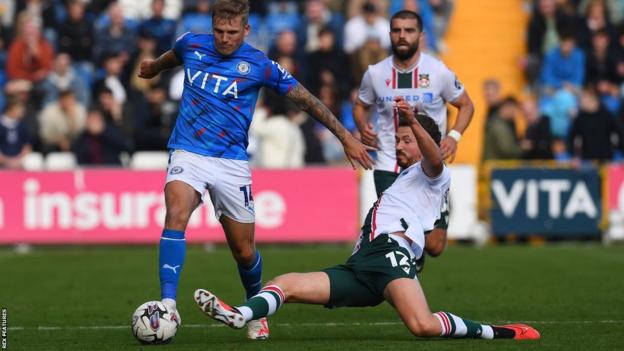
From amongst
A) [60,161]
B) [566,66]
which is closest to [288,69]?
[60,161]

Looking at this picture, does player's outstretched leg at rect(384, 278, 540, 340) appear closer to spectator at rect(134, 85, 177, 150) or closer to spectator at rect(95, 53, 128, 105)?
spectator at rect(134, 85, 177, 150)

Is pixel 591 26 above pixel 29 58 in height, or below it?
above

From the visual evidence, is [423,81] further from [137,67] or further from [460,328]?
[137,67]

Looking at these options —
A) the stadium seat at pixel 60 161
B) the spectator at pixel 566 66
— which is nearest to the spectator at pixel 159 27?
the stadium seat at pixel 60 161

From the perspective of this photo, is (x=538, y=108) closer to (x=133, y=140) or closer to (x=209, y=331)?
(x=133, y=140)

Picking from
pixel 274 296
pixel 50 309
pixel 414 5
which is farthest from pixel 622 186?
pixel 274 296

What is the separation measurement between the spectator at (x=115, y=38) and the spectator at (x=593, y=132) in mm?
7897

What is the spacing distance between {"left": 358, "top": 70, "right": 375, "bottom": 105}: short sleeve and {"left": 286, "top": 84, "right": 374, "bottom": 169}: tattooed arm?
183 centimetres

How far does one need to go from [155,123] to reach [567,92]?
24.6 feet

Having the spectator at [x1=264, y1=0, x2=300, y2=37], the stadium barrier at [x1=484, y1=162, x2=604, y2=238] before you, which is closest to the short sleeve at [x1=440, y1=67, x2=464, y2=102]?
the stadium barrier at [x1=484, y1=162, x2=604, y2=238]

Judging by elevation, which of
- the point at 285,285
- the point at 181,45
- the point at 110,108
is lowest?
the point at 285,285

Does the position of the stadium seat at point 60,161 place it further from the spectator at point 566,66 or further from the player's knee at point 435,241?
the player's knee at point 435,241

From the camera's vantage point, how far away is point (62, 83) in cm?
2362

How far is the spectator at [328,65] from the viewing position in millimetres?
23312
